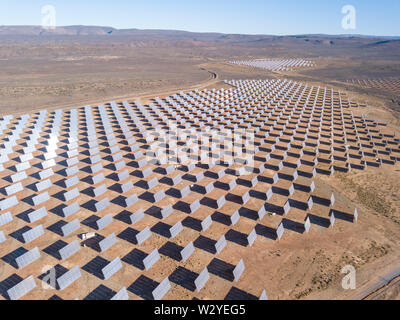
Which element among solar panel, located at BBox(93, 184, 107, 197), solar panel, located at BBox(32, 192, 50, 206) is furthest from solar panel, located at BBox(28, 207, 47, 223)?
solar panel, located at BBox(93, 184, 107, 197)

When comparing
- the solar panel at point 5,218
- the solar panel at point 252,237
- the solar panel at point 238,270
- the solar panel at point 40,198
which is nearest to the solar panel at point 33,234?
the solar panel at point 5,218

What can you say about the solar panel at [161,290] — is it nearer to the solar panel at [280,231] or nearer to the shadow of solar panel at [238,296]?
the shadow of solar panel at [238,296]

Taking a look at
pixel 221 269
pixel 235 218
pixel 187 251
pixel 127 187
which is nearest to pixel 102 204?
pixel 127 187

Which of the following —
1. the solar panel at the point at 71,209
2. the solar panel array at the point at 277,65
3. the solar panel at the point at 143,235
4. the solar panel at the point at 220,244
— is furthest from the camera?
the solar panel array at the point at 277,65

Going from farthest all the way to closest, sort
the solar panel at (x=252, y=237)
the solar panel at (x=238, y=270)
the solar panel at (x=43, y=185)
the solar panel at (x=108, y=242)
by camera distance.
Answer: the solar panel at (x=43, y=185), the solar panel at (x=252, y=237), the solar panel at (x=108, y=242), the solar panel at (x=238, y=270)

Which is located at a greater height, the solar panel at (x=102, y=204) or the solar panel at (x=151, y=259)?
the solar panel at (x=102, y=204)

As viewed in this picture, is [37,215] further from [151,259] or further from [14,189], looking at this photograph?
[151,259]
